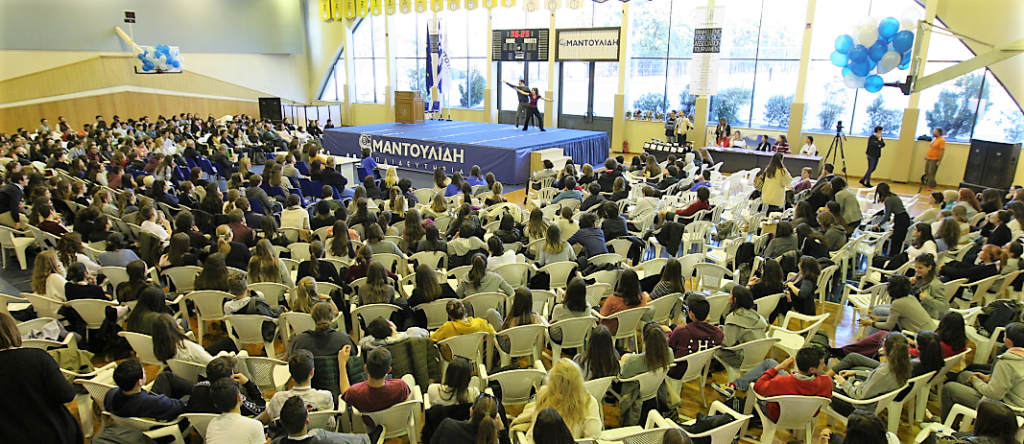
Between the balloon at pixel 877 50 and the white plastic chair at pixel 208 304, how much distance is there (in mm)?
10771

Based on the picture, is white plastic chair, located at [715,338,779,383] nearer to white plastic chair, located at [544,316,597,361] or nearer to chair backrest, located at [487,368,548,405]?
white plastic chair, located at [544,316,597,361]

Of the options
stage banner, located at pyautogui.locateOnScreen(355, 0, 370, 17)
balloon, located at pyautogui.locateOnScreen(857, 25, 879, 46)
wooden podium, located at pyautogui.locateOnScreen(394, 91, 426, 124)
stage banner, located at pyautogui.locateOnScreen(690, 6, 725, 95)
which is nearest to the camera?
balloon, located at pyautogui.locateOnScreen(857, 25, 879, 46)

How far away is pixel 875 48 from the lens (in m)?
A: 10.4

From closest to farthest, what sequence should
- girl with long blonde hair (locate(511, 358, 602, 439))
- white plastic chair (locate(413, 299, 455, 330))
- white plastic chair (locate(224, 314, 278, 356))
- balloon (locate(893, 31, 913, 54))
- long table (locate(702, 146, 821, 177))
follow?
girl with long blonde hair (locate(511, 358, 602, 439)) < white plastic chair (locate(224, 314, 278, 356)) < white plastic chair (locate(413, 299, 455, 330)) < balloon (locate(893, 31, 913, 54)) < long table (locate(702, 146, 821, 177))

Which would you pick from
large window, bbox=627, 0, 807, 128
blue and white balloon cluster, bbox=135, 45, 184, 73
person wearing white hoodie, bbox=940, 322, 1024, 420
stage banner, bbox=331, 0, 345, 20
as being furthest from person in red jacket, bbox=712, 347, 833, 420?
blue and white balloon cluster, bbox=135, 45, 184, 73

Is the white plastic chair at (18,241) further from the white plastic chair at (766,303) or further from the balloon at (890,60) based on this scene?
the balloon at (890,60)

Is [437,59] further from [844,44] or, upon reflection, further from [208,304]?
[208,304]

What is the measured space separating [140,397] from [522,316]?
2.34m

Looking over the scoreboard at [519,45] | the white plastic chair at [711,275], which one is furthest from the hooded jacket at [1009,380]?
the scoreboard at [519,45]

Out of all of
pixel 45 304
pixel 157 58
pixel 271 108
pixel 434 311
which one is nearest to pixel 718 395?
pixel 434 311

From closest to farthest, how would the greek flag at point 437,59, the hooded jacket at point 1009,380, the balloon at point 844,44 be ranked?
the hooded jacket at point 1009,380 < the balloon at point 844,44 < the greek flag at point 437,59

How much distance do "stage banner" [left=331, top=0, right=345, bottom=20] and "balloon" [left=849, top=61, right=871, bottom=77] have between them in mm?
14468

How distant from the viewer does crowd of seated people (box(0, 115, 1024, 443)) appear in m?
3.20

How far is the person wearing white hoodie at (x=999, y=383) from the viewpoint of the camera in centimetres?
353
